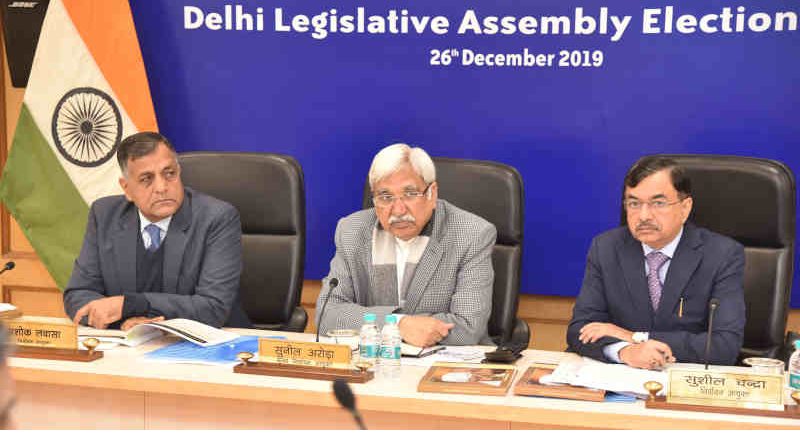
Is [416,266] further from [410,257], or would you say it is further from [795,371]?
[795,371]

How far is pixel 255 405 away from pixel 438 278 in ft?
2.69

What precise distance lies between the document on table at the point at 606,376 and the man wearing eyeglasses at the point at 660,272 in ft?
0.67

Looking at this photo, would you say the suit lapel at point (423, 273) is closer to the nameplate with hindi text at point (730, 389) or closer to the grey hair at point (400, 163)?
the grey hair at point (400, 163)

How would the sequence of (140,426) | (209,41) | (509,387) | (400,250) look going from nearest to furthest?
(509,387), (140,426), (400,250), (209,41)

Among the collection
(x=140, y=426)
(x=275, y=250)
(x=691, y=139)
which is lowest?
(x=140, y=426)

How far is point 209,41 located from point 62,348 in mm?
1821

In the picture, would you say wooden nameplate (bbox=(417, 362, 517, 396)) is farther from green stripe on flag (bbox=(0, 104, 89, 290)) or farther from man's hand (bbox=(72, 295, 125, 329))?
green stripe on flag (bbox=(0, 104, 89, 290))

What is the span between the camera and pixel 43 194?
13.4 feet

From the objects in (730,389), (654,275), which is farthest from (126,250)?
(730,389)

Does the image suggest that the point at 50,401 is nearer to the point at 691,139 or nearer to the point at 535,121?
the point at 535,121

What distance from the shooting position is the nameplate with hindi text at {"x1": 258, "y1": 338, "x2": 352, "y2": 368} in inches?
89.4

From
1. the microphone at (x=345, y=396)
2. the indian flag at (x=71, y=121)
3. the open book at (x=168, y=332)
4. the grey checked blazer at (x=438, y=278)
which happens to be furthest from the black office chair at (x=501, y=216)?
the microphone at (x=345, y=396)

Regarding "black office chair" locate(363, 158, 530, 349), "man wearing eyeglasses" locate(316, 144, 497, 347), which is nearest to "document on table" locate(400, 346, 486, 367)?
"man wearing eyeglasses" locate(316, 144, 497, 347)

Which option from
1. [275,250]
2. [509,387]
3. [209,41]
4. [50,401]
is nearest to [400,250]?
[275,250]
